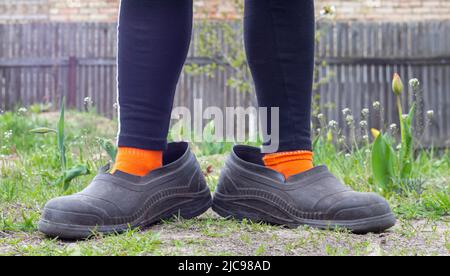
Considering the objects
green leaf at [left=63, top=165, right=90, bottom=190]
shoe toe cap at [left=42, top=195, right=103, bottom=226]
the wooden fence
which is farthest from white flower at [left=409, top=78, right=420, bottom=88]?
A: the wooden fence

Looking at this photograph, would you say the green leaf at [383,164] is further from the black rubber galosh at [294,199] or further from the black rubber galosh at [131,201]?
the black rubber galosh at [131,201]

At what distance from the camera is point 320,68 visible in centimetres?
777

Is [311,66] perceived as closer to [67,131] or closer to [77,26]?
[67,131]

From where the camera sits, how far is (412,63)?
7.85 meters

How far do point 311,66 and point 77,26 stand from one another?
678cm

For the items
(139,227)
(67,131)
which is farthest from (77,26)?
(139,227)

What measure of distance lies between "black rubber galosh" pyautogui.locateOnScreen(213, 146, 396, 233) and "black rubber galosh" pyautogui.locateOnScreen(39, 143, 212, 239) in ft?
0.33

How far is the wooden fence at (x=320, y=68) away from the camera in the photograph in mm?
7812

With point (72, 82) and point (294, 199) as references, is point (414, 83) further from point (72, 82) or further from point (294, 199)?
point (72, 82)

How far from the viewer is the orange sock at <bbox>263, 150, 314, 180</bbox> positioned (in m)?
1.85

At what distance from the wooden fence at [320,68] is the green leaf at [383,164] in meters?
5.04

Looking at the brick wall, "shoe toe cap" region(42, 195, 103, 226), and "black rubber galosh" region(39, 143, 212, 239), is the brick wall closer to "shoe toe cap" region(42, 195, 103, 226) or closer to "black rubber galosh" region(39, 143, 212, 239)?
"black rubber galosh" region(39, 143, 212, 239)

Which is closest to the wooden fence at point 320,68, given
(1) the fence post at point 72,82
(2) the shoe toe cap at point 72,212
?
(1) the fence post at point 72,82
